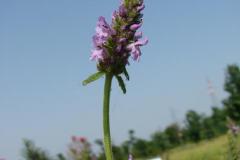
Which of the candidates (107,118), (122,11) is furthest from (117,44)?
(107,118)

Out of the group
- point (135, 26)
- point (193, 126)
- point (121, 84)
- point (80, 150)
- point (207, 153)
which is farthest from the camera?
point (193, 126)

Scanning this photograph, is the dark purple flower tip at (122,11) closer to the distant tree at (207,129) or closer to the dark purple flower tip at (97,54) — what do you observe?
the dark purple flower tip at (97,54)

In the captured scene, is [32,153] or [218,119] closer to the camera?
[32,153]

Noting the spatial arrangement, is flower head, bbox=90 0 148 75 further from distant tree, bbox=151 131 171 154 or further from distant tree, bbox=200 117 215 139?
distant tree, bbox=151 131 171 154

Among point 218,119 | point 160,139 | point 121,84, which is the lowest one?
point 121,84

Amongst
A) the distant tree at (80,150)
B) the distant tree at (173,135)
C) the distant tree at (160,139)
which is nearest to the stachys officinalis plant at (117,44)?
the distant tree at (80,150)

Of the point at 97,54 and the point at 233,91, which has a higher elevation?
the point at 233,91

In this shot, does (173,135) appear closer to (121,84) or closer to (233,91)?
(233,91)

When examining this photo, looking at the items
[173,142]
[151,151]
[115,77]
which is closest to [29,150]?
[115,77]
